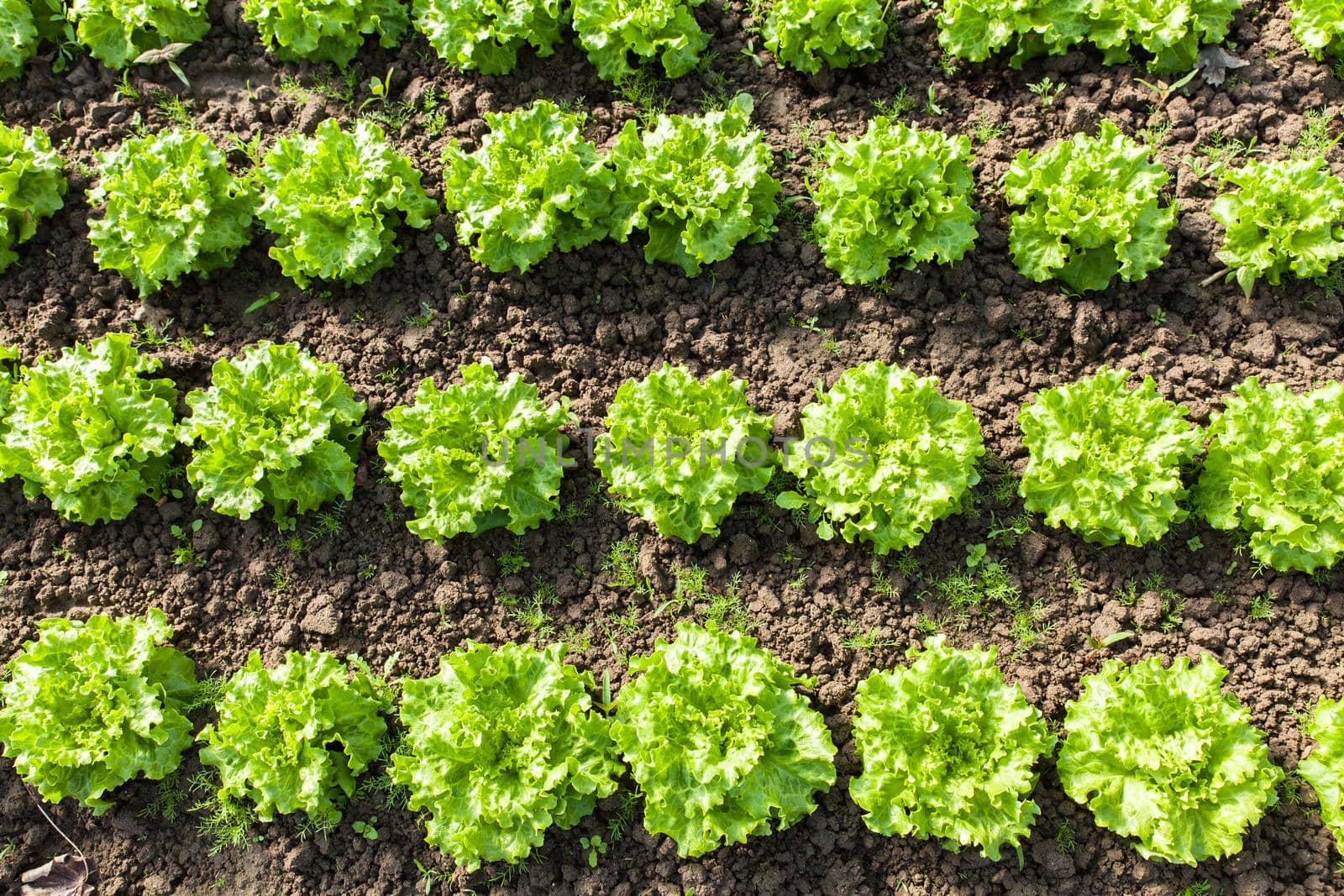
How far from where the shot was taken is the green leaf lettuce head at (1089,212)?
21.8 feet

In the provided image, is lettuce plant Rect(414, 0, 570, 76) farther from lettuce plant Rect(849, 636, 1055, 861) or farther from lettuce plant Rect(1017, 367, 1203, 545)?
lettuce plant Rect(849, 636, 1055, 861)

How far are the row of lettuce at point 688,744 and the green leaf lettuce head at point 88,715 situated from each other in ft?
0.04

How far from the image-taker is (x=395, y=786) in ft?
20.4

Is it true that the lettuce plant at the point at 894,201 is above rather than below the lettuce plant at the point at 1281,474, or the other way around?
above

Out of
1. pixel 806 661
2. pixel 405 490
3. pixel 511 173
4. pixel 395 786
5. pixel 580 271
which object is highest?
pixel 511 173

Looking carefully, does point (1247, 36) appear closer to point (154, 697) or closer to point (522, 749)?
point (522, 749)

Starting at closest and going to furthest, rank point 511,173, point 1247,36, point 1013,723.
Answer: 1. point 1013,723
2. point 511,173
3. point 1247,36

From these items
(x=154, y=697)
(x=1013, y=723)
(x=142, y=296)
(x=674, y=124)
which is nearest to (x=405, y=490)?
(x=154, y=697)

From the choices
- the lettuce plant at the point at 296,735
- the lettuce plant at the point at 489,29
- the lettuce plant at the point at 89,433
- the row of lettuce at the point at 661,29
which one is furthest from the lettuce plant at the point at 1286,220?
the lettuce plant at the point at 89,433

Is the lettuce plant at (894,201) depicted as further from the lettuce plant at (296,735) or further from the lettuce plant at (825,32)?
the lettuce plant at (296,735)

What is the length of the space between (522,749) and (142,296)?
14.5ft

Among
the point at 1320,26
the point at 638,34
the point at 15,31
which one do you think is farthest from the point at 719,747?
the point at 15,31

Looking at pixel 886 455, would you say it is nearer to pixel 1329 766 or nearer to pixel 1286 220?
pixel 1329 766

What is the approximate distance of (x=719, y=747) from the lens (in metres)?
5.67
